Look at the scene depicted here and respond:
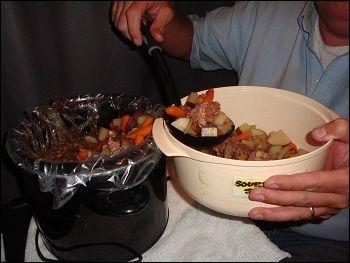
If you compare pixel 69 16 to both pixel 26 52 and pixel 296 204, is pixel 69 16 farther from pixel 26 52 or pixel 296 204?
pixel 296 204

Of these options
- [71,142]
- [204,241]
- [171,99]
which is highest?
[171,99]

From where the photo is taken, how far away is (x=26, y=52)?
728 mm

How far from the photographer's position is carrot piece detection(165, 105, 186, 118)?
17.5 inches

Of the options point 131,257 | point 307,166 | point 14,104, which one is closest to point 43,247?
point 131,257

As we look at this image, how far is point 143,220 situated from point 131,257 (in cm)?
6

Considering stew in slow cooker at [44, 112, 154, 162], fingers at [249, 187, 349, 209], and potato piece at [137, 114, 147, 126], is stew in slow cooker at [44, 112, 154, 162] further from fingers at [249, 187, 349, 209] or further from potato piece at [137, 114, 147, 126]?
fingers at [249, 187, 349, 209]

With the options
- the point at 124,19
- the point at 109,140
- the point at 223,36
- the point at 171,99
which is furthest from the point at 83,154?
the point at 223,36

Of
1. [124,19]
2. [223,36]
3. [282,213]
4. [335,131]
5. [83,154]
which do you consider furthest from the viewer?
[223,36]

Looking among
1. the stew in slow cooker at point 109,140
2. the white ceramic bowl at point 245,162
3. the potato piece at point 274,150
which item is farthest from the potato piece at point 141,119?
the potato piece at point 274,150

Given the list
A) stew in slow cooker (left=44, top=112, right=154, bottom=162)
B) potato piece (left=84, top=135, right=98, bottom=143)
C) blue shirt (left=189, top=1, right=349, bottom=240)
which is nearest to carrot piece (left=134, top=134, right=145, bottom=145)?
stew in slow cooker (left=44, top=112, right=154, bottom=162)

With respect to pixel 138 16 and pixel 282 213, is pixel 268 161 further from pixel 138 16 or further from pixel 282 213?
pixel 138 16

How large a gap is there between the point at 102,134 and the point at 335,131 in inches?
15.3

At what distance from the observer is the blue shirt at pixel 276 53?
413 millimetres

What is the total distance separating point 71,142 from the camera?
598mm
